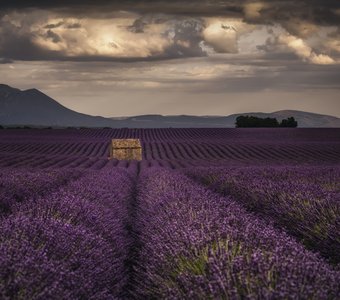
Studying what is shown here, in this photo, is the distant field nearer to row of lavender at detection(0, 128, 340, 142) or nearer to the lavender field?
row of lavender at detection(0, 128, 340, 142)

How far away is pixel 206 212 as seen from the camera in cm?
546

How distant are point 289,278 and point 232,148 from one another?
109 feet

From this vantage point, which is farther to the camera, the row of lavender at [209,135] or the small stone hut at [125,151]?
the row of lavender at [209,135]

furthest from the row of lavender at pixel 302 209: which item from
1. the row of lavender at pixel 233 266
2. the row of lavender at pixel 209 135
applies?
the row of lavender at pixel 209 135

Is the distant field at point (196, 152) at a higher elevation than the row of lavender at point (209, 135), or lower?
lower

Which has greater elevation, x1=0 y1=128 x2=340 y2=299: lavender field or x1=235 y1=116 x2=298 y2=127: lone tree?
x1=235 y1=116 x2=298 y2=127: lone tree

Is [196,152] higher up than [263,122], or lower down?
lower down

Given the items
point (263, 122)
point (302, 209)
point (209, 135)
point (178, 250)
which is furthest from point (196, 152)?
point (263, 122)

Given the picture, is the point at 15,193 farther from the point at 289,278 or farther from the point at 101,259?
the point at 289,278

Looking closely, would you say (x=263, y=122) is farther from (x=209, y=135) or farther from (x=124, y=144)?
(x=124, y=144)

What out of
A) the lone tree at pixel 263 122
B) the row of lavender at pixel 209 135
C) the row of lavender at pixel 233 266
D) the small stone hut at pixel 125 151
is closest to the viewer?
the row of lavender at pixel 233 266

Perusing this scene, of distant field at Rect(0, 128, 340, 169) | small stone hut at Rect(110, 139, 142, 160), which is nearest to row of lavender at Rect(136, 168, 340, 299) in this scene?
distant field at Rect(0, 128, 340, 169)

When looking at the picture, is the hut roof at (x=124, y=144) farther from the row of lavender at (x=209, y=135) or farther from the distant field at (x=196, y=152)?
the row of lavender at (x=209, y=135)

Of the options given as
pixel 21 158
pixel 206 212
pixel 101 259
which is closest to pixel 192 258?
pixel 101 259
